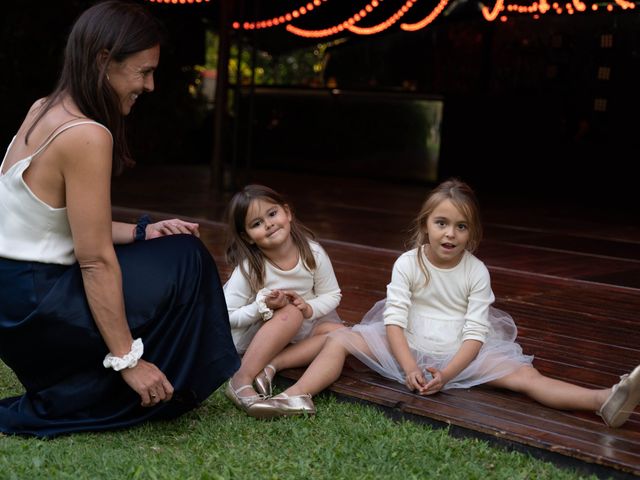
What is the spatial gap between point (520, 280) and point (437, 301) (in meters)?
2.14

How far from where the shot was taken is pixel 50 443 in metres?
2.97

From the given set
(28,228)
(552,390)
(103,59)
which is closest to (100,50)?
(103,59)

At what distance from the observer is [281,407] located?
3209mm

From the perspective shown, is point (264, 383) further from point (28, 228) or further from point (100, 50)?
point (100, 50)

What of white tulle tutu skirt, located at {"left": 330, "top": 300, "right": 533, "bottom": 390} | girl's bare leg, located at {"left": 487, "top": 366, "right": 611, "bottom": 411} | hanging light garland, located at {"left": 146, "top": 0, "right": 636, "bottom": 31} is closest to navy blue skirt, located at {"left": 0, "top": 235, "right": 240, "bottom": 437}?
white tulle tutu skirt, located at {"left": 330, "top": 300, "right": 533, "bottom": 390}

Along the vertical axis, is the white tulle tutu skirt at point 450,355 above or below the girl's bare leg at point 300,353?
above

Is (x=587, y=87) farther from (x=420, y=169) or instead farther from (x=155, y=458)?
(x=155, y=458)

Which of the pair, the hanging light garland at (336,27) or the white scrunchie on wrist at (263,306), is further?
the hanging light garland at (336,27)

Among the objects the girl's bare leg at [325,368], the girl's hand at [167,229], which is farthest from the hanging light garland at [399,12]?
the girl's hand at [167,229]

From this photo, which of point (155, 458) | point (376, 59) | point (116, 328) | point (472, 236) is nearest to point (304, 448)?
point (155, 458)

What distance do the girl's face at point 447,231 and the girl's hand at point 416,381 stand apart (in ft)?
1.34

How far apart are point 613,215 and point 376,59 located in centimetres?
399

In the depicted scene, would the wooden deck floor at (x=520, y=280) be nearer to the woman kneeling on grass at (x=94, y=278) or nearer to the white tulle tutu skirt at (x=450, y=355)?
the white tulle tutu skirt at (x=450, y=355)

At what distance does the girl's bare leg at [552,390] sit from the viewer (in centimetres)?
311
